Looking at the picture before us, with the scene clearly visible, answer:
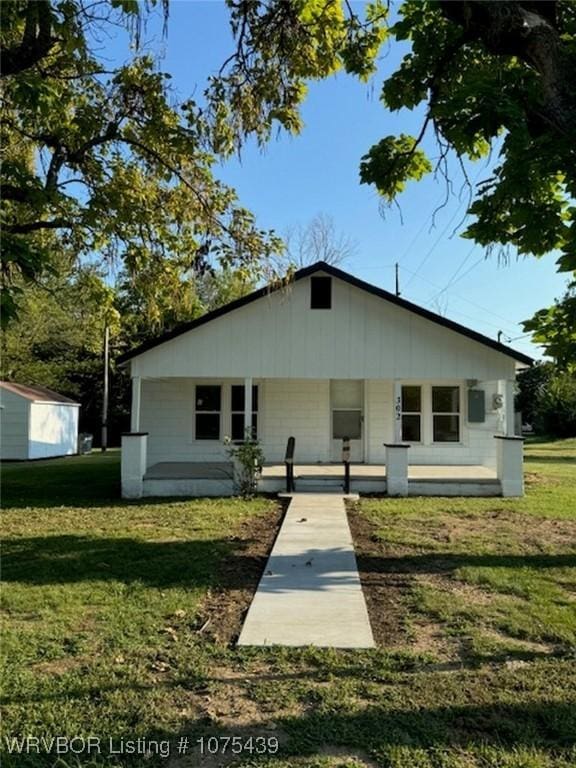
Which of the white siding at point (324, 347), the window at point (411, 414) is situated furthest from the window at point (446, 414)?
the white siding at point (324, 347)

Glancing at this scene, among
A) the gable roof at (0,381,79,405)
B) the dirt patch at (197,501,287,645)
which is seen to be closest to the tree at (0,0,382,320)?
the dirt patch at (197,501,287,645)

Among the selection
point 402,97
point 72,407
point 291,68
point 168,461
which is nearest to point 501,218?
point 402,97

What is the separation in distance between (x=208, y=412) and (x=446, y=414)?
6.05 m

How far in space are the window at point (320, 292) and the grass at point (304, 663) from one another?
6.68m

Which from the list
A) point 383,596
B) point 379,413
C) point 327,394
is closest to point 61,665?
point 383,596

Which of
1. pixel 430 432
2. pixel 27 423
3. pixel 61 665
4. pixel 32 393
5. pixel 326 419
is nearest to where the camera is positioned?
pixel 61 665

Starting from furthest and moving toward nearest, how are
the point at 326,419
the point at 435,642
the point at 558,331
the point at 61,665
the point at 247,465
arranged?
the point at 326,419
the point at 247,465
the point at 558,331
the point at 435,642
the point at 61,665

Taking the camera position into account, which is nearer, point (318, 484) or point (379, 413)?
point (318, 484)

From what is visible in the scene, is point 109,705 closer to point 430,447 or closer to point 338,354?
point 338,354

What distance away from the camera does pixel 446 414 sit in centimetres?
1589

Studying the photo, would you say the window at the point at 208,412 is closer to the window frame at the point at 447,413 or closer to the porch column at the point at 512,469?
the window frame at the point at 447,413

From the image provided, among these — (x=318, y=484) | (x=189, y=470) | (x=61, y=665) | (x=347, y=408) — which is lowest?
(x=61, y=665)

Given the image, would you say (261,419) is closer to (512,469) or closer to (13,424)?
(512,469)

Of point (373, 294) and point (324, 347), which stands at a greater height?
point (373, 294)
